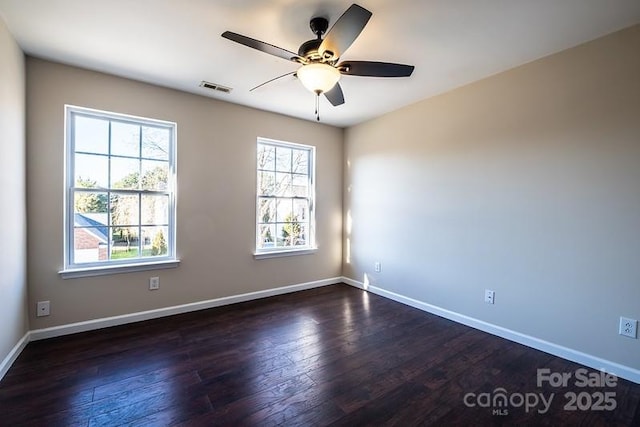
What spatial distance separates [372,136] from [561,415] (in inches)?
134

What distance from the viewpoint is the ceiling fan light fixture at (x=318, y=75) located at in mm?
1927

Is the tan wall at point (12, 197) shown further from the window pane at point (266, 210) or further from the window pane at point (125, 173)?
the window pane at point (266, 210)

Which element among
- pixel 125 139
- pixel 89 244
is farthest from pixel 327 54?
pixel 89 244

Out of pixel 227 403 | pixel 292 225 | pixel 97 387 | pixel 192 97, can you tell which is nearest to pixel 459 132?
pixel 292 225

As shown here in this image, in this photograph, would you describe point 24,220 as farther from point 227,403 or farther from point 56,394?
point 227,403

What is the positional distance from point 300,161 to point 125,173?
7.21 ft

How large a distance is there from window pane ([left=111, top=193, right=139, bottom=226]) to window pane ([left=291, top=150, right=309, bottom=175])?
2.03 meters

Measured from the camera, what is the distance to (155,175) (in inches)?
126

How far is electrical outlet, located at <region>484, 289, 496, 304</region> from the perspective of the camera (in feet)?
9.42

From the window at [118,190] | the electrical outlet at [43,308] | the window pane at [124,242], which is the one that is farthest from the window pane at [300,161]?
the electrical outlet at [43,308]

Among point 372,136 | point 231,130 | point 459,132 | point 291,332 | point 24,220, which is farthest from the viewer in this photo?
point 372,136

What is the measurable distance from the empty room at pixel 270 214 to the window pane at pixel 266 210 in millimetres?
32

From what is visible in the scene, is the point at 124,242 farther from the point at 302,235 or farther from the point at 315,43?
the point at 315,43

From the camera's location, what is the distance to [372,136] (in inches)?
164
